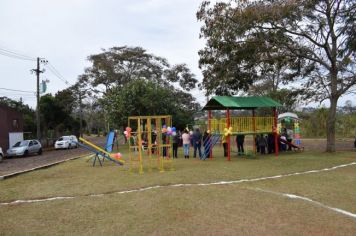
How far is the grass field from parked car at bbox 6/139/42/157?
65.0 feet

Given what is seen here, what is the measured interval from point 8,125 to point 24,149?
30.5ft

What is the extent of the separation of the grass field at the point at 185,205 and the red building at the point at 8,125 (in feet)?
91.8

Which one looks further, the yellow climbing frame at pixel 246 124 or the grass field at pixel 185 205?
the yellow climbing frame at pixel 246 124

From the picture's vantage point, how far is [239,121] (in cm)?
2167

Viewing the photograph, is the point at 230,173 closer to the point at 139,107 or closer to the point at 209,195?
the point at 209,195

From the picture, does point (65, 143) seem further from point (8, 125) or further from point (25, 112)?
point (25, 112)

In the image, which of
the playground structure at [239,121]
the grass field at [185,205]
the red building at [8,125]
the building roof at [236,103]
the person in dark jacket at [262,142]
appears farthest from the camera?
the red building at [8,125]

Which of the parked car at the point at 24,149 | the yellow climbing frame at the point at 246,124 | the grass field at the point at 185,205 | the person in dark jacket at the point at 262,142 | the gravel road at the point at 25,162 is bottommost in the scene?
the gravel road at the point at 25,162

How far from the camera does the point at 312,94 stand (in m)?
23.8

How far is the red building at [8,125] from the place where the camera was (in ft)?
130

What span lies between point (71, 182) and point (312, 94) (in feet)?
52.3

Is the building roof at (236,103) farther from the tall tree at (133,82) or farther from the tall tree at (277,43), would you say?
the tall tree at (133,82)

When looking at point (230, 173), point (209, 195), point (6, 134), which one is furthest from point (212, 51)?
point (6, 134)

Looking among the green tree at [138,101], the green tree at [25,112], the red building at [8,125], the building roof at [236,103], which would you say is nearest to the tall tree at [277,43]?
the building roof at [236,103]
